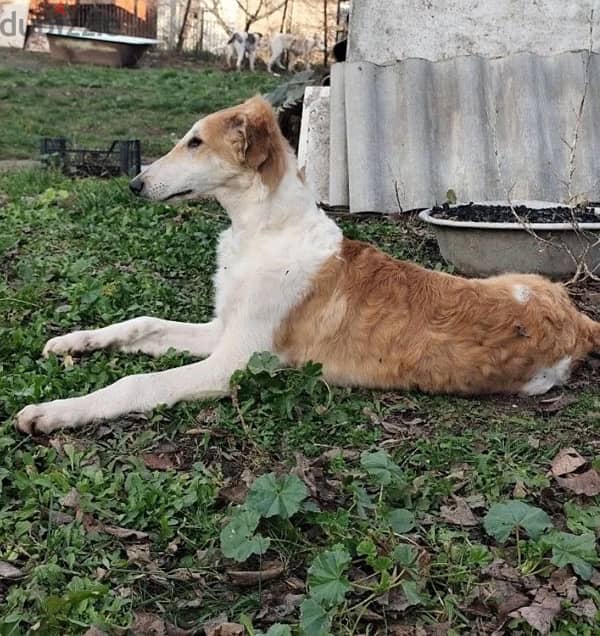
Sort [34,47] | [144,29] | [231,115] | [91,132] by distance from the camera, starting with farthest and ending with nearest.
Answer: [144,29]
[34,47]
[91,132]
[231,115]

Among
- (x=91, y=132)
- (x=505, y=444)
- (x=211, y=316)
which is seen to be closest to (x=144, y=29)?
(x=91, y=132)

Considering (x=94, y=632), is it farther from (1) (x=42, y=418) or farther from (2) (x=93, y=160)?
(2) (x=93, y=160)

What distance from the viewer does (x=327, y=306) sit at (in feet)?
13.1

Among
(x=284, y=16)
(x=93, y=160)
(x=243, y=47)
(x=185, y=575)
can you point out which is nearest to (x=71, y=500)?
(x=185, y=575)

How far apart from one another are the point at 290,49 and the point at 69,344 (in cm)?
2195

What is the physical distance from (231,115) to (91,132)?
32.2 ft

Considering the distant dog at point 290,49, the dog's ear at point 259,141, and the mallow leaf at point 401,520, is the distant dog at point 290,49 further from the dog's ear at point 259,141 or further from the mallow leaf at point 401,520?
the mallow leaf at point 401,520

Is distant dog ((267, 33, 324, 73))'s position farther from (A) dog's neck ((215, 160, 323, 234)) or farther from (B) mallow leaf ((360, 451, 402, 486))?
(B) mallow leaf ((360, 451, 402, 486))

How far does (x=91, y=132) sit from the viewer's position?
13227 millimetres

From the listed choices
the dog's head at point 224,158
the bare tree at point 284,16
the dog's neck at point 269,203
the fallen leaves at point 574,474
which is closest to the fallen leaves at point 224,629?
the fallen leaves at point 574,474

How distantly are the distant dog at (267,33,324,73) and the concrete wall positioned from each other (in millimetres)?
17453

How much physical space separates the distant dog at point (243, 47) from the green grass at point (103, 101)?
2802 millimetres

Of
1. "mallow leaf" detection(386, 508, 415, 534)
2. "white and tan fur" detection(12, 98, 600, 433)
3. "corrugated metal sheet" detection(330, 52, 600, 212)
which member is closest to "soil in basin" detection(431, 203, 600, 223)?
"corrugated metal sheet" detection(330, 52, 600, 212)

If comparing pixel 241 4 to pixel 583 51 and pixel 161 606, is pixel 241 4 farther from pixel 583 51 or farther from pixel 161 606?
pixel 161 606
